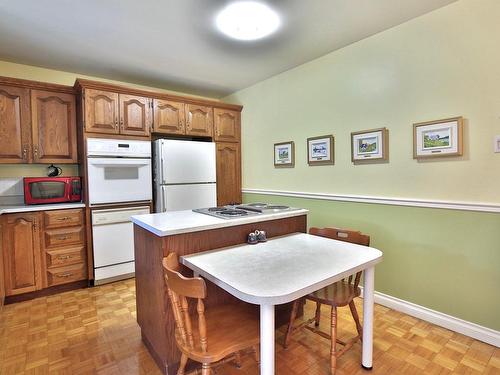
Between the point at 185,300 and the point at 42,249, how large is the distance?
2254 millimetres

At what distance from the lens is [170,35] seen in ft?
7.63

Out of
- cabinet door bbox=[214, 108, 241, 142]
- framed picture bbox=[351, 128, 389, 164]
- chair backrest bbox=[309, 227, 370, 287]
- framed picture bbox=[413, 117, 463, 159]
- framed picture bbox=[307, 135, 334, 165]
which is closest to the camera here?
chair backrest bbox=[309, 227, 370, 287]

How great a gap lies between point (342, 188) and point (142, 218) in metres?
1.84

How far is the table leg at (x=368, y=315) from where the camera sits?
1.51 metres

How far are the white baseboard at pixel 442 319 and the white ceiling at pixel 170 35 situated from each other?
225 cm

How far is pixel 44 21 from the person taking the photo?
2.10 meters

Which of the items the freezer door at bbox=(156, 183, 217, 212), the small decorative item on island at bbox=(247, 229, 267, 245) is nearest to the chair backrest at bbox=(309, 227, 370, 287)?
the small decorative item on island at bbox=(247, 229, 267, 245)

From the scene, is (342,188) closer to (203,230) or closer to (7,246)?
(203,230)

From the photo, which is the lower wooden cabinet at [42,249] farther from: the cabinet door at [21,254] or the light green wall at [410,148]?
the light green wall at [410,148]

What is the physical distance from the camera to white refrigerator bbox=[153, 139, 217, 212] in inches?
123

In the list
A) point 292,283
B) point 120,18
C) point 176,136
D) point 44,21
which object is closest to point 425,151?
point 292,283

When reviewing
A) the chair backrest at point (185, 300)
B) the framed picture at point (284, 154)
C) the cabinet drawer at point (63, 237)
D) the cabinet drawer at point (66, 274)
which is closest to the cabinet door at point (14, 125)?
the cabinet drawer at point (63, 237)

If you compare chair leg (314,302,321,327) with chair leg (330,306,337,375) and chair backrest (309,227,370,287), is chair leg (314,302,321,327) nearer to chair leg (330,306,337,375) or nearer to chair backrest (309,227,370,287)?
chair backrest (309,227,370,287)

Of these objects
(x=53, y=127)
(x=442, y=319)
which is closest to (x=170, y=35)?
(x=53, y=127)
